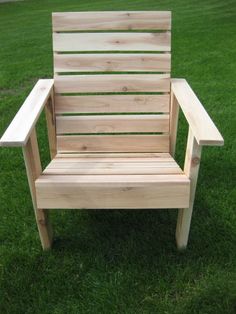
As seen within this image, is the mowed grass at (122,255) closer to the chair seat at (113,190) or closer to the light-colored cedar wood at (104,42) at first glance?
the chair seat at (113,190)

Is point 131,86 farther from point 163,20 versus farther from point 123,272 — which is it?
point 123,272

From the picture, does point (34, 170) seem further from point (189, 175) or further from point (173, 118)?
point (173, 118)

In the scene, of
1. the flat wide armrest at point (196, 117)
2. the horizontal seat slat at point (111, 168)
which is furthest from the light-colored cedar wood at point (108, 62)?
the horizontal seat slat at point (111, 168)

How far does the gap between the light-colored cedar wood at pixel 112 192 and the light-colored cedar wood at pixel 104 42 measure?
3.66 feet

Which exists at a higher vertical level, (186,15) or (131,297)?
(131,297)

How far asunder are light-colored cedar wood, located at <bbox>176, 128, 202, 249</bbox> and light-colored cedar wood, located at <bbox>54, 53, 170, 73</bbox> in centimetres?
87

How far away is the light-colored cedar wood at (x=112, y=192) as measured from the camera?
7.56 feet

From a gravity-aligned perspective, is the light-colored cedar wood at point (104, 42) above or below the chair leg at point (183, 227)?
above

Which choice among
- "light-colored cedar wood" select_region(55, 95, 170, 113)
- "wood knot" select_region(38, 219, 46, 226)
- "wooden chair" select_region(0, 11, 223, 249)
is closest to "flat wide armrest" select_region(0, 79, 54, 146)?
"wooden chair" select_region(0, 11, 223, 249)

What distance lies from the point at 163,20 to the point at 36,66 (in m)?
4.07

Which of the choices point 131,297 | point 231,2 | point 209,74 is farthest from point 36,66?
point 231,2

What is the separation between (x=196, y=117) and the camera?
7.91 ft

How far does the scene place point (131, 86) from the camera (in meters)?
3.10

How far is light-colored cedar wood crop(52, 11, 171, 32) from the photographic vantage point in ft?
9.98
